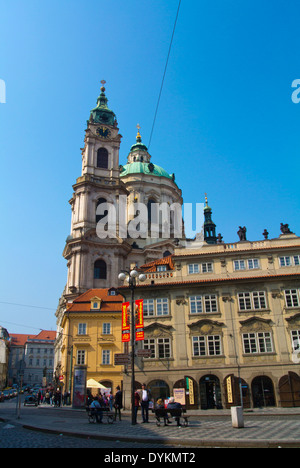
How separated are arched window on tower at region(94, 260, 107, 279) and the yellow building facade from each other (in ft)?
65.2

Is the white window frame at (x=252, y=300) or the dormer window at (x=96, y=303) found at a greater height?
the dormer window at (x=96, y=303)

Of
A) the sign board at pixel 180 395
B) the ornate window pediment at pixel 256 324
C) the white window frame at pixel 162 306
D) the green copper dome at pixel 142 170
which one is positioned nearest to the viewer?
the sign board at pixel 180 395

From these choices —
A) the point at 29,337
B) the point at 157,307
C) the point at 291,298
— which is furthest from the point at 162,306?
the point at 29,337

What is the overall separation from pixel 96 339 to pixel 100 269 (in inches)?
909

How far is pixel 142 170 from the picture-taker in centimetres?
8275

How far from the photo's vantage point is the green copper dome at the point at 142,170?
82375 millimetres

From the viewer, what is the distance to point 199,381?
29.6 meters

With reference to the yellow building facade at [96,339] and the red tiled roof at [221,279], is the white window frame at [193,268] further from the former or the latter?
the yellow building facade at [96,339]

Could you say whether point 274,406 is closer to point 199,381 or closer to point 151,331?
point 199,381

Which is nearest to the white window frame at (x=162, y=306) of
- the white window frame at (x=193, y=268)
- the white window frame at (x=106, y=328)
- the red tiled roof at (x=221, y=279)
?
the red tiled roof at (x=221, y=279)

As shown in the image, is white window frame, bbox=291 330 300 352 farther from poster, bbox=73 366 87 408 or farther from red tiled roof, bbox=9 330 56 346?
red tiled roof, bbox=9 330 56 346

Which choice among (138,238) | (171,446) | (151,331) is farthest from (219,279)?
(138,238)

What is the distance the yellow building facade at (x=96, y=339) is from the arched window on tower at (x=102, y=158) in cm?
3532

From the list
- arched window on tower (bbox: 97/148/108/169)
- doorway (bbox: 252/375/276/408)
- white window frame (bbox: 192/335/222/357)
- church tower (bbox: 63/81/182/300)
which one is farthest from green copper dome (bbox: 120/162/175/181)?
doorway (bbox: 252/375/276/408)
